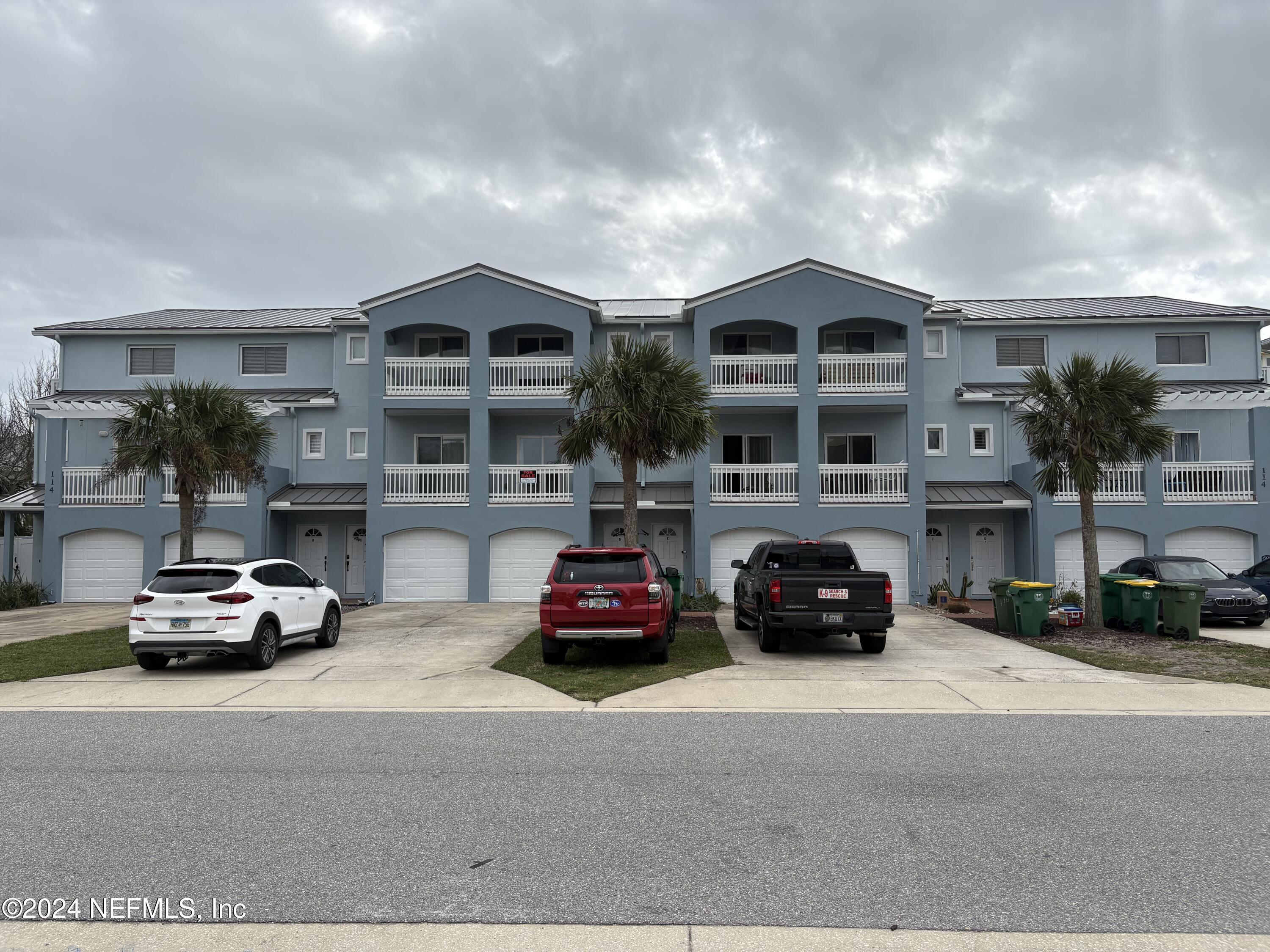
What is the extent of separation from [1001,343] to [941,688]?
17778 mm

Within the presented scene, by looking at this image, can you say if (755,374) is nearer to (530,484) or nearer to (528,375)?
(528,375)

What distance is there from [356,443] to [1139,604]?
2057cm

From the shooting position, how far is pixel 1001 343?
25.3m

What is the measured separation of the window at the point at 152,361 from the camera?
1018 inches

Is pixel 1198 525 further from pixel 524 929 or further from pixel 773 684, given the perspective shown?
pixel 524 929

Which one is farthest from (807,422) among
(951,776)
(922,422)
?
(951,776)

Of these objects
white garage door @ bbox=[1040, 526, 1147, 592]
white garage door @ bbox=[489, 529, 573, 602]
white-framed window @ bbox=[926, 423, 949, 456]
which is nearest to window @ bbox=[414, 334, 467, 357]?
white garage door @ bbox=[489, 529, 573, 602]

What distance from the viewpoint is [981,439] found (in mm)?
24328

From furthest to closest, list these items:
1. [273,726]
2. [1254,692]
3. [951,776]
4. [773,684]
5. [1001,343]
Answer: [1001,343]
[773,684]
[1254,692]
[273,726]
[951,776]

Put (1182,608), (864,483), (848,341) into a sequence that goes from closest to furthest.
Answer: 1. (1182,608)
2. (864,483)
3. (848,341)

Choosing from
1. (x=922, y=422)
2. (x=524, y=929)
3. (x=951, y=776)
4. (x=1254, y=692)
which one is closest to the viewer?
(x=524, y=929)

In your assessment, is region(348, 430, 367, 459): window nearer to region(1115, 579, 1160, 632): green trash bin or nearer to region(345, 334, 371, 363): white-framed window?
region(345, 334, 371, 363): white-framed window

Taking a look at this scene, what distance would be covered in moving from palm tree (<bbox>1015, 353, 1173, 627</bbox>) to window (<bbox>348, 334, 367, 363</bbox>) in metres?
18.6

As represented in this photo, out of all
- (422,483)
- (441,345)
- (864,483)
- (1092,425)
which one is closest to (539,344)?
(441,345)
